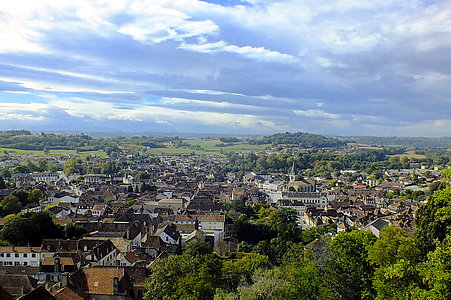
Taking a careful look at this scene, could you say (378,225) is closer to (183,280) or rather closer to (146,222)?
(146,222)

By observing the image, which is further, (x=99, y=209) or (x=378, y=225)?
(x=99, y=209)

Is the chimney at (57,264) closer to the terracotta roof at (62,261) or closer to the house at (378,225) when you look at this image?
the terracotta roof at (62,261)

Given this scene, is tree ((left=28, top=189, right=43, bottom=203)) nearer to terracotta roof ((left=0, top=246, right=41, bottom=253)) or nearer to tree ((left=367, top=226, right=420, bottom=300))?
terracotta roof ((left=0, top=246, right=41, bottom=253))

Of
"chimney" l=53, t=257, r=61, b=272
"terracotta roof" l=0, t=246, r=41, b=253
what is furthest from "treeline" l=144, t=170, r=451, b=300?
"terracotta roof" l=0, t=246, r=41, b=253

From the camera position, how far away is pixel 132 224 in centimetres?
4312

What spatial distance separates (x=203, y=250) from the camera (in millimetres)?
32594

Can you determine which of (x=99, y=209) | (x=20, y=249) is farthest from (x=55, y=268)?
(x=99, y=209)

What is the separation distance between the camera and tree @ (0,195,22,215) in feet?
171

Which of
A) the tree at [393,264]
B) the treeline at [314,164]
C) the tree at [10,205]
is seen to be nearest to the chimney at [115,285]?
the tree at [393,264]

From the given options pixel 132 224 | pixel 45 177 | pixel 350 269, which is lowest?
pixel 45 177

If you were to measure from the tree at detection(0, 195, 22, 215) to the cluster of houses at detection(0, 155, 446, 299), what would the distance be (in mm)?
4010

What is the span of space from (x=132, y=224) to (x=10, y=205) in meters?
19.8

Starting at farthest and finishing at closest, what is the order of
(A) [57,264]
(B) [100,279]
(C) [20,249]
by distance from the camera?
(C) [20,249]
(A) [57,264]
(B) [100,279]

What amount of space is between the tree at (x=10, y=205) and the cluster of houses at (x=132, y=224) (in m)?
4.01
